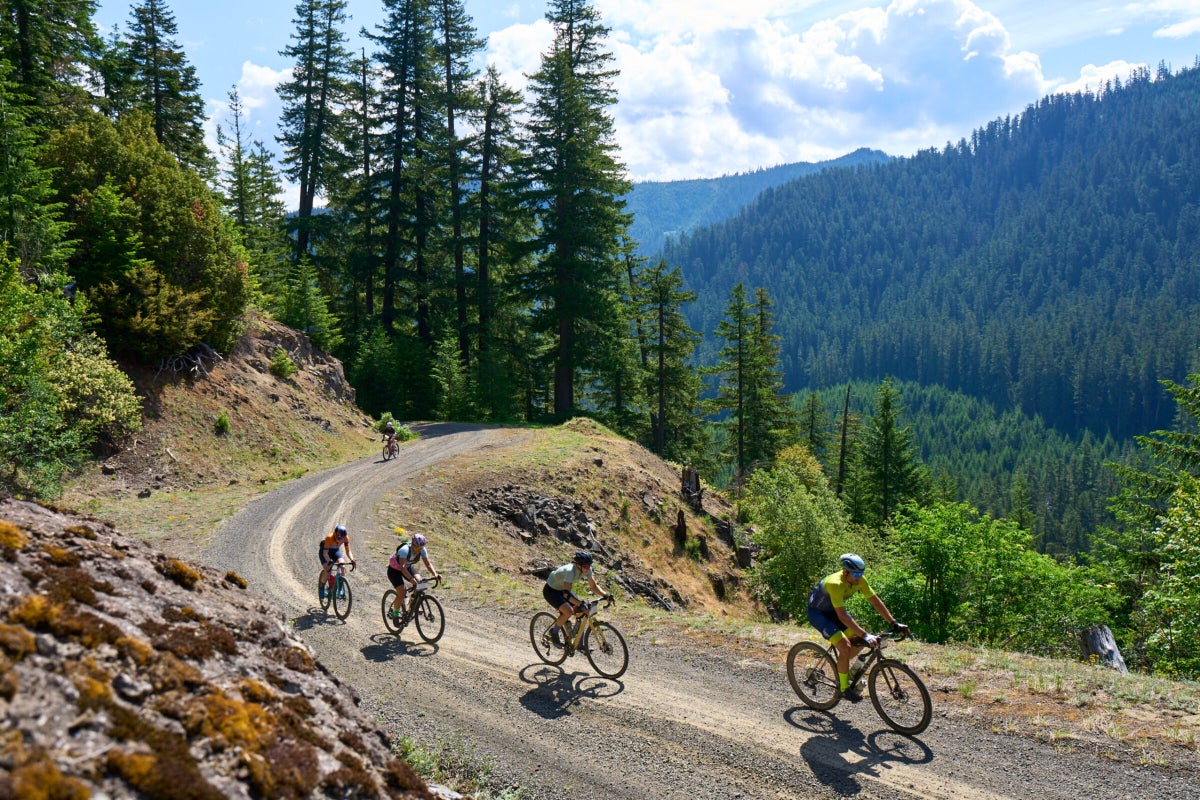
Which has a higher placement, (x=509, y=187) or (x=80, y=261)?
(x=509, y=187)

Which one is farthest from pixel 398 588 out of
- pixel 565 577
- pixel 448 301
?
pixel 448 301

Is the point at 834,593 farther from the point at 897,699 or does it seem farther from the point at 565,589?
the point at 565,589

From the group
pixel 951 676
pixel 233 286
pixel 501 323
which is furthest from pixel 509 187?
pixel 951 676

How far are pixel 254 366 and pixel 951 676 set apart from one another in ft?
100

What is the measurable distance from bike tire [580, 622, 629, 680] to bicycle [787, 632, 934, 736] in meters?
2.77

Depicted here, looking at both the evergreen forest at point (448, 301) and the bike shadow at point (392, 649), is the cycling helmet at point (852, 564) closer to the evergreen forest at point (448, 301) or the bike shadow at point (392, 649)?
the bike shadow at point (392, 649)

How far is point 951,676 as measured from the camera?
10141mm

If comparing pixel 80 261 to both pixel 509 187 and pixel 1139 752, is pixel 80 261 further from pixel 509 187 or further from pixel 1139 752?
pixel 1139 752

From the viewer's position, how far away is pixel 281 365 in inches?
1249

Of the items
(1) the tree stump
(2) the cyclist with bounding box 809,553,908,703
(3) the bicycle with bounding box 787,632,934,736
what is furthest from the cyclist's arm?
(1) the tree stump

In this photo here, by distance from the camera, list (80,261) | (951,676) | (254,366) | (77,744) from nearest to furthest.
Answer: (77,744) < (951,676) < (80,261) < (254,366)

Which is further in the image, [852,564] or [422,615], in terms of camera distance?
[422,615]

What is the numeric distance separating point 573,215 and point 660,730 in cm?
3292

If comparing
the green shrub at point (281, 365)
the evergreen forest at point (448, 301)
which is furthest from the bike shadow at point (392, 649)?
the green shrub at point (281, 365)
